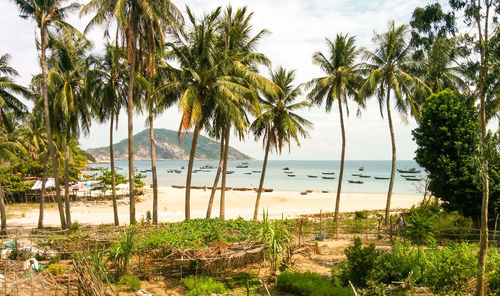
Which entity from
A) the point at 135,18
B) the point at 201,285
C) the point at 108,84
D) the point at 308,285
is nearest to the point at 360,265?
the point at 308,285

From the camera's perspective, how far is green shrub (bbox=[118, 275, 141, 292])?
9.04m

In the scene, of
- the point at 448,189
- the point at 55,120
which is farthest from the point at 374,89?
the point at 55,120

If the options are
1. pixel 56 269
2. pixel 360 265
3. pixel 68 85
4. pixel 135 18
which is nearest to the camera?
pixel 360 265

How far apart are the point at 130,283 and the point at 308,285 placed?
15.7ft

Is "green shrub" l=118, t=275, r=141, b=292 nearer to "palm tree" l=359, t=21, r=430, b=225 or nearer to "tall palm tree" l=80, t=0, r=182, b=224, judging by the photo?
"tall palm tree" l=80, t=0, r=182, b=224

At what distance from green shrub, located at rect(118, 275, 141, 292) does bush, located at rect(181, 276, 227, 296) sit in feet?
3.97

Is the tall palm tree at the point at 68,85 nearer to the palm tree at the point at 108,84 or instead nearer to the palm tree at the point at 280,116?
the palm tree at the point at 108,84

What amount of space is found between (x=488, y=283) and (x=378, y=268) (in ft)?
8.77

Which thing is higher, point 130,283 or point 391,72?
point 391,72

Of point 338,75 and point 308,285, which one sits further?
point 338,75

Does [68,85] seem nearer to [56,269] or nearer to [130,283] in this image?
[56,269]

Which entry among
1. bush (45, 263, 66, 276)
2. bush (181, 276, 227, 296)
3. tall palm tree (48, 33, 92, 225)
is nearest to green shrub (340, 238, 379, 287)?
bush (181, 276, 227, 296)

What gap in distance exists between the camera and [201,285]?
891 cm

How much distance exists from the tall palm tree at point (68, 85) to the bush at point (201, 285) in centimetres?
1091
